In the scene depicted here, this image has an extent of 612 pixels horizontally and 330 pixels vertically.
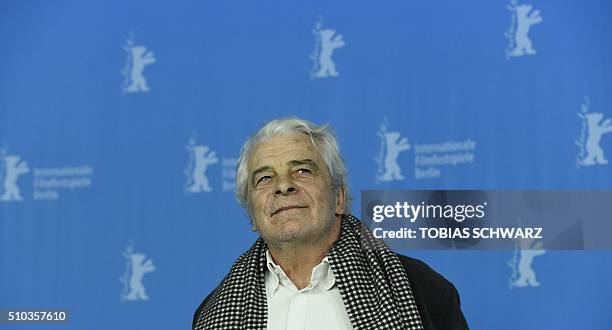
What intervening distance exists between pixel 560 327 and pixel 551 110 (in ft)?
2.56

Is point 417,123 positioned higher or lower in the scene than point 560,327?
higher

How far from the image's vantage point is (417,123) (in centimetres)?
276

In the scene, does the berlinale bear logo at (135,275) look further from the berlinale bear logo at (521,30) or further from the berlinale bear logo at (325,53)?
the berlinale bear logo at (521,30)

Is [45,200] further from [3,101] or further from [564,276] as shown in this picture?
[564,276]

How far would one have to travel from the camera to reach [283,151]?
6.01 feet

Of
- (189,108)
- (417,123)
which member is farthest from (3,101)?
(417,123)

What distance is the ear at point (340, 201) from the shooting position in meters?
1.93

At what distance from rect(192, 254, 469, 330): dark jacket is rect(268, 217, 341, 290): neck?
0.73 feet

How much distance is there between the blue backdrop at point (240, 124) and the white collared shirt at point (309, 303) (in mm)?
921

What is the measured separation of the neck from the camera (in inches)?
71.6

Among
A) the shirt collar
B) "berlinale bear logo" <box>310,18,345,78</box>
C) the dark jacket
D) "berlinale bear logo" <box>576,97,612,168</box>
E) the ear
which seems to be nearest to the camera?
the dark jacket
